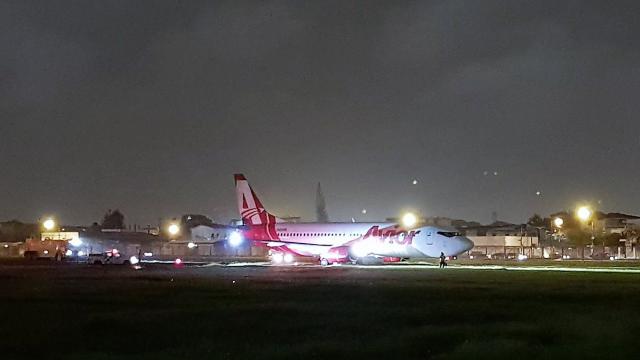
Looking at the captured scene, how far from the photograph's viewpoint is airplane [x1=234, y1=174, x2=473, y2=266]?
87.6 m

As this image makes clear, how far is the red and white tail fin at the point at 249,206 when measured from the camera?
10433 centimetres

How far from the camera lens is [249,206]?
107062 millimetres

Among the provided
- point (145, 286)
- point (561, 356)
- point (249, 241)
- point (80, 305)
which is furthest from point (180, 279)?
point (249, 241)

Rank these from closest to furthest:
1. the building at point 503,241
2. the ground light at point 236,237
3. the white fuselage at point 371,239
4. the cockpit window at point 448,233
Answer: the white fuselage at point 371,239
the cockpit window at point 448,233
the ground light at point 236,237
the building at point 503,241

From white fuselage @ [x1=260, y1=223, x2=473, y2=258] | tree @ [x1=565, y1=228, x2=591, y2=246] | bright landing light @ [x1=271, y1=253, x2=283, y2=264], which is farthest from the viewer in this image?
tree @ [x1=565, y1=228, x2=591, y2=246]

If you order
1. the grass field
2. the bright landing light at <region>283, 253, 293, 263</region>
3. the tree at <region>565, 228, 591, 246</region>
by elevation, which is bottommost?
the grass field

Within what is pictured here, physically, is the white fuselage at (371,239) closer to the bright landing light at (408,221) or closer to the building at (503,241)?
the bright landing light at (408,221)

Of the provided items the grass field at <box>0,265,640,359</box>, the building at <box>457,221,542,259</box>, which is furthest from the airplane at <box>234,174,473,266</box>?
the grass field at <box>0,265,640,359</box>

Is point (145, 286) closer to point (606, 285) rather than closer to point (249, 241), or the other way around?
point (606, 285)

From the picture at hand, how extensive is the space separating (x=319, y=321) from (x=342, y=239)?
65806 millimetres

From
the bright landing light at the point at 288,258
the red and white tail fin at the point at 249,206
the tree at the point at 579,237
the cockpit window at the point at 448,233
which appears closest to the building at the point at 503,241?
the tree at the point at 579,237

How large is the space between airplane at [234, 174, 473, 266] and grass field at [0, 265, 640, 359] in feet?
131

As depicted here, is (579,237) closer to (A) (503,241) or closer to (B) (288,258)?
(A) (503,241)

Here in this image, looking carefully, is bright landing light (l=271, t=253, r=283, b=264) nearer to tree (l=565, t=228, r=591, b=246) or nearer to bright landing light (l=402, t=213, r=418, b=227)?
bright landing light (l=402, t=213, r=418, b=227)
